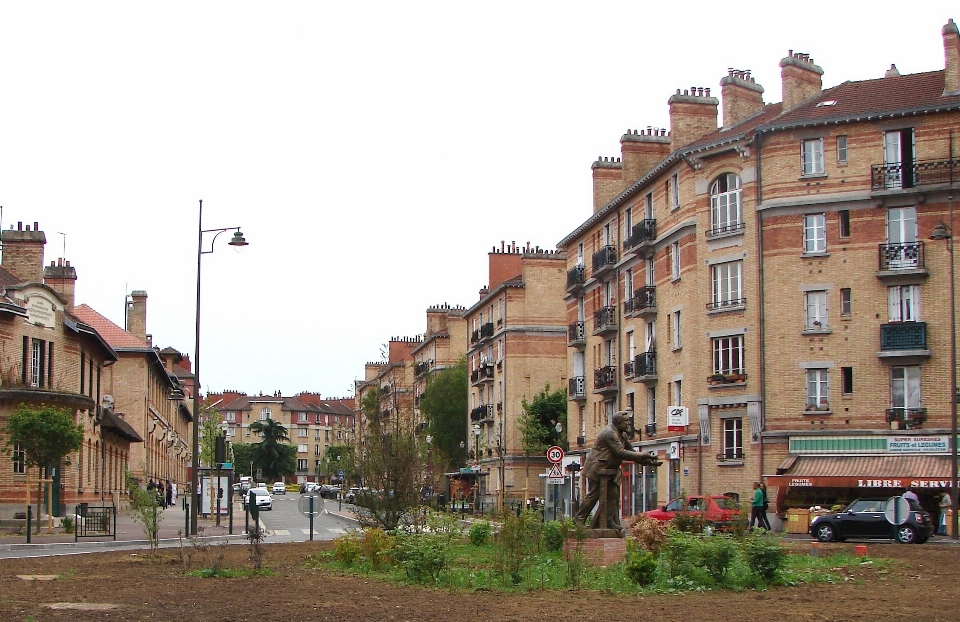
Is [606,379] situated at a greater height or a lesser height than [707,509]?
greater

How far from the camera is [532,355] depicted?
72750 mm

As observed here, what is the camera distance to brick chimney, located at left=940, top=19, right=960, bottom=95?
134 ft

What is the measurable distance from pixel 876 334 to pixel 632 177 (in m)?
16.6

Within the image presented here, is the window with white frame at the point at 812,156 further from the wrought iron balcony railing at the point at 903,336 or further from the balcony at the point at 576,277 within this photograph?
the balcony at the point at 576,277

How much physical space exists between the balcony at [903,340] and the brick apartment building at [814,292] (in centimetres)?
5

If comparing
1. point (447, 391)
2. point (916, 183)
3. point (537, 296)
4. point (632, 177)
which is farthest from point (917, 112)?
point (447, 391)

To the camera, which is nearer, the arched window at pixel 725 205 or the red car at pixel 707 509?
the red car at pixel 707 509

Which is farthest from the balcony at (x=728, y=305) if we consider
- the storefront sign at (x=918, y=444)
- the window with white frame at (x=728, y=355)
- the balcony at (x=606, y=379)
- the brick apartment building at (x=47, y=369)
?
the brick apartment building at (x=47, y=369)

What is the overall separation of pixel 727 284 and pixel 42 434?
23.6m

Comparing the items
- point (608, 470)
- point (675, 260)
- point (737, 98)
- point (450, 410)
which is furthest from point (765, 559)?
point (450, 410)

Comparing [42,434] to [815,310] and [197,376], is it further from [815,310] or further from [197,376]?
[815,310]

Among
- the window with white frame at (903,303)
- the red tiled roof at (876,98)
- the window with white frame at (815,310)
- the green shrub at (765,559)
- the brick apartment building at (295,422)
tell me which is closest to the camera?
the green shrub at (765,559)

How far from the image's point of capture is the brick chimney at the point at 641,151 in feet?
178

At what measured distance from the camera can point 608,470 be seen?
20.6 meters
